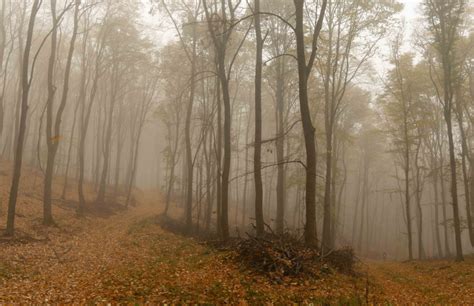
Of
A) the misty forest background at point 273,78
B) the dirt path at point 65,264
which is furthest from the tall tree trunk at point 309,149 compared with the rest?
the dirt path at point 65,264

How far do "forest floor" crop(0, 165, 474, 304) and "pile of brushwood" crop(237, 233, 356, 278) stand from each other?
289 mm

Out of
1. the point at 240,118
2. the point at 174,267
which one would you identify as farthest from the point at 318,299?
the point at 240,118

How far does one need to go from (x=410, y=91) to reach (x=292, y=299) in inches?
726

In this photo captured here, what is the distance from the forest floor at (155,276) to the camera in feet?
23.0

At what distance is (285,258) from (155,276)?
11.7ft

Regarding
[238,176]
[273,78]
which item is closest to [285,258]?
[238,176]

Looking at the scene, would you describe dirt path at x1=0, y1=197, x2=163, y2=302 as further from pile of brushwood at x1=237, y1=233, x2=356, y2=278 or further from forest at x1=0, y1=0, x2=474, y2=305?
pile of brushwood at x1=237, y1=233, x2=356, y2=278

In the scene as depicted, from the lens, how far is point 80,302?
249 inches

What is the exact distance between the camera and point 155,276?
8.48m

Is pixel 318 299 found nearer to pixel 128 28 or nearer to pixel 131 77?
pixel 128 28

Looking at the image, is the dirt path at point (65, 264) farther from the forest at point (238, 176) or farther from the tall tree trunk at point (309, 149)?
the tall tree trunk at point (309, 149)

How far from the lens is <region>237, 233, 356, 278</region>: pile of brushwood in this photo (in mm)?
8805

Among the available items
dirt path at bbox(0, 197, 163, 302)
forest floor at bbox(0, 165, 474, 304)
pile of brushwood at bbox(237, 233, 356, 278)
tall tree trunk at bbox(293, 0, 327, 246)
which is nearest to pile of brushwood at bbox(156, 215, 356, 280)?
pile of brushwood at bbox(237, 233, 356, 278)

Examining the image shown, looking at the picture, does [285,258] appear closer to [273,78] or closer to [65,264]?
[65,264]
